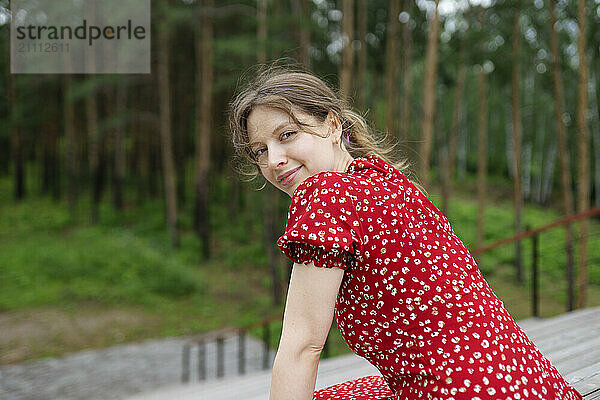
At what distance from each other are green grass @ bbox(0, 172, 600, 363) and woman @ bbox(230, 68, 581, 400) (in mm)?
8649

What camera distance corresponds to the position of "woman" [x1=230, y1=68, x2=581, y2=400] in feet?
3.08

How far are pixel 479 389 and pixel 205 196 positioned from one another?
49.7 feet

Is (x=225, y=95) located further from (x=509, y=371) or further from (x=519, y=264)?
(x=509, y=371)

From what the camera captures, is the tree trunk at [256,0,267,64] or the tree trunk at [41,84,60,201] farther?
the tree trunk at [41,84,60,201]

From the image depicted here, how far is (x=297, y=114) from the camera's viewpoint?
1096 mm

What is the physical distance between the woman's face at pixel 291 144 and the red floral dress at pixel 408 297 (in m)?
0.13

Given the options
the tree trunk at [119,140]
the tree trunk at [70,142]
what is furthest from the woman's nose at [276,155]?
the tree trunk at [70,142]

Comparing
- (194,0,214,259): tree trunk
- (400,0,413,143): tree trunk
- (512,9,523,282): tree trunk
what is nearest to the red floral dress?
(512,9,523,282): tree trunk

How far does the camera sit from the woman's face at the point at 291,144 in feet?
3.63

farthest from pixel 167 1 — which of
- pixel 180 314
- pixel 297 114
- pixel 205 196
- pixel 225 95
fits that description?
pixel 297 114

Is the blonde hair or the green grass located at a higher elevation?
the blonde hair

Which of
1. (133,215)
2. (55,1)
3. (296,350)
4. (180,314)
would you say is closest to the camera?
(296,350)

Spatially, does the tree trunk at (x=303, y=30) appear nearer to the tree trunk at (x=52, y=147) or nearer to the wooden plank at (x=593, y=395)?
the wooden plank at (x=593, y=395)

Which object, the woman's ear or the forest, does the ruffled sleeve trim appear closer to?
the woman's ear
